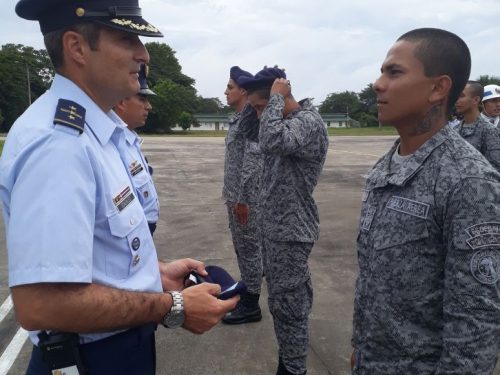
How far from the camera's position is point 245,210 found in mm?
3717

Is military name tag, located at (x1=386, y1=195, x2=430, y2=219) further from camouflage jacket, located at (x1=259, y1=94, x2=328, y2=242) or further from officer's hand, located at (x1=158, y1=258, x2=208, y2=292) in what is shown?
camouflage jacket, located at (x1=259, y1=94, x2=328, y2=242)

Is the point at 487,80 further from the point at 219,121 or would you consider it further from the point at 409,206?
the point at 409,206

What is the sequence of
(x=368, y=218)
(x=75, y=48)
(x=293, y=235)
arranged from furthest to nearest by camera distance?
(x=293, y=235), (x=368, y=218), (x=75, y=48)

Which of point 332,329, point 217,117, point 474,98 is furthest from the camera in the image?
point 217,117

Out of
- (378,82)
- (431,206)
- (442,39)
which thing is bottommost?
(431,206)

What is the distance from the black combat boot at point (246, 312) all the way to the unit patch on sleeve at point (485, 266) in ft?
8.45

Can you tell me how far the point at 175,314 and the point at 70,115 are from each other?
70 cm

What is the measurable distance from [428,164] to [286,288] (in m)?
1.47

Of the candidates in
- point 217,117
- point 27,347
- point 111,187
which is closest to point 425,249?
point 111,187

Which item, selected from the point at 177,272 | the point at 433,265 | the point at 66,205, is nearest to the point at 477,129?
the point at 433,265

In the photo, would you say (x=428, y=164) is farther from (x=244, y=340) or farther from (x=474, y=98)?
(x=474, y=98)

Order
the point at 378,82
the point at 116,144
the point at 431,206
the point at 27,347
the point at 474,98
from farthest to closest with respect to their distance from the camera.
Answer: the point at 474,98, the point at 27,347, the point at 378,82, the point at 116,144, the point at 431,206

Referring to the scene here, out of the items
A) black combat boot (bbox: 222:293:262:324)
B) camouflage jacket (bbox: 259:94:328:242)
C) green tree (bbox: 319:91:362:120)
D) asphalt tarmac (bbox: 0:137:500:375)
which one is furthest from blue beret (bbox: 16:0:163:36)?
green tree (bbox: 319:91:362:120)

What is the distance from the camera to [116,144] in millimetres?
1489
